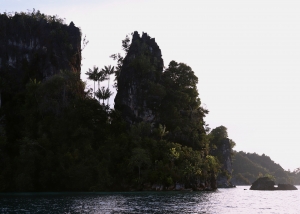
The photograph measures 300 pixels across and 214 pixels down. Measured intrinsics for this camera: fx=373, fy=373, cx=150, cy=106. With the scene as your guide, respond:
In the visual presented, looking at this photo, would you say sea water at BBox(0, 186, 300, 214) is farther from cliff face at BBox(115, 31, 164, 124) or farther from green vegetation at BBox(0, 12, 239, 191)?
cliff face at BBox(115, 31, 164, 124)

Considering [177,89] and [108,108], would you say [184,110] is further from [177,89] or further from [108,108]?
[108,108]

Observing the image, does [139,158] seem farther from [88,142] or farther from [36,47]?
[36,47]

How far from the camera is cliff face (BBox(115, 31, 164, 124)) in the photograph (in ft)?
325

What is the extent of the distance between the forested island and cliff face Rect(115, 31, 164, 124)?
0.89 feet

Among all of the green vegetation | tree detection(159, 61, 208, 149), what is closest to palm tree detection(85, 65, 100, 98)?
the green vegetation

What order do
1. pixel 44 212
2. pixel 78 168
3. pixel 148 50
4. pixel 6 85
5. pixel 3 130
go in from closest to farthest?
pixel 44 212 < pixel 78 168 < pixel 3 130 < pixel 6 85 < pixel 148 50

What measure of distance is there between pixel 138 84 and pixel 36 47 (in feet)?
99.2

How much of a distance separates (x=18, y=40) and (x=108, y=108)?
1289 inches

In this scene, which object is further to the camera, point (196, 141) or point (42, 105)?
point (196, 141)

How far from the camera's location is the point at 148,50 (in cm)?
10962

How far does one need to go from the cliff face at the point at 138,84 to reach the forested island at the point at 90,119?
0.27 meters

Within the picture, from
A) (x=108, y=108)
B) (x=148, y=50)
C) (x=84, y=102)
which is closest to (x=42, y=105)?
(x=84, y=102)

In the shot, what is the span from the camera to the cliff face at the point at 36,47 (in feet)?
325

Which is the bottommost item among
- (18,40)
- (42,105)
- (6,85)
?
(42,105)
